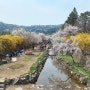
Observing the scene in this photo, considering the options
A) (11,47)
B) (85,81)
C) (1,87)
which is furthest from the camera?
(11,47)

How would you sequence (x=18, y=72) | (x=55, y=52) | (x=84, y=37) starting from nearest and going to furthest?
(x=18, y=72) < (x=84, y=37) < (x=55, y=52)

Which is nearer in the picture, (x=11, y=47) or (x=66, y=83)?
(x=66, y=83)

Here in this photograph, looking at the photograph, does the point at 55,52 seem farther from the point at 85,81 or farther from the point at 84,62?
the point at 85,81

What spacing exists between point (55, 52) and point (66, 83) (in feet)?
137

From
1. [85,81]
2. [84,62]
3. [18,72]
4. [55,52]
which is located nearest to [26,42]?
[55,52]

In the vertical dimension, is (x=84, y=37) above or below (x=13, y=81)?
above

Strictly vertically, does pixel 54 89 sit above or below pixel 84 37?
below

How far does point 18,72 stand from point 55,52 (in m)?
38.3

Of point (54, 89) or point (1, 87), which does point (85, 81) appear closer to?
point (54, 89)

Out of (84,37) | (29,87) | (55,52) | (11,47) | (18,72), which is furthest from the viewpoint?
(55,52)

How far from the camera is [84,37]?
46.6 meters

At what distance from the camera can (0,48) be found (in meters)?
53.3

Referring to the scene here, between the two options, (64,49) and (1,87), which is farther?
(64,49)

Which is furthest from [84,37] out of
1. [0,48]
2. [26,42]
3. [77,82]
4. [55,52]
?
[26,42]
